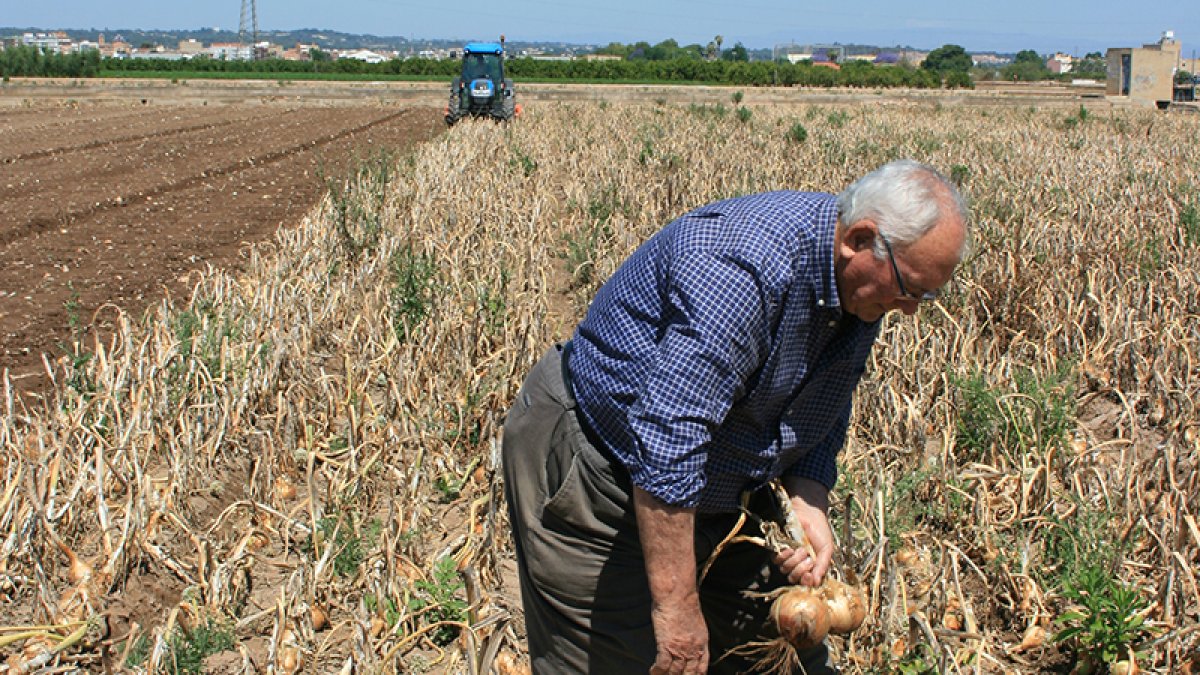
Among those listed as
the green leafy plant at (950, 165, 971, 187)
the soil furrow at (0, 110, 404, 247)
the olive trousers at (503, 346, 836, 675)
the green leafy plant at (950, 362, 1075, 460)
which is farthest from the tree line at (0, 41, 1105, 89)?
the olive trousers at (503, 346, 836, 675)

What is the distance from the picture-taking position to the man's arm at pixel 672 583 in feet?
6.91

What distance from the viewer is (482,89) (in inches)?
867

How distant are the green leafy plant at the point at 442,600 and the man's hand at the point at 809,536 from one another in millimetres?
1247

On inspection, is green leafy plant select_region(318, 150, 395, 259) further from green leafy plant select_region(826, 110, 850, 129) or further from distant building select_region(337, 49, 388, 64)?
distant building select_region(337, 49, 388, 64)

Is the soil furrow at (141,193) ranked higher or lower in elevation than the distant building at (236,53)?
lower

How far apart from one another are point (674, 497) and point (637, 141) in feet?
43.3

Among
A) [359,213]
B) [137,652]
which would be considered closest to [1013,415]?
[137,652]

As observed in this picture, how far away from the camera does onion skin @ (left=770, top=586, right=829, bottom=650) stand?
228 cm

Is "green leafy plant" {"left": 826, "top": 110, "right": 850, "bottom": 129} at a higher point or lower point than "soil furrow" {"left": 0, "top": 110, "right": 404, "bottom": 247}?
higher

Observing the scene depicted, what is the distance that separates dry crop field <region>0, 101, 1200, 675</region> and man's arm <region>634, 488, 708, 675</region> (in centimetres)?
48

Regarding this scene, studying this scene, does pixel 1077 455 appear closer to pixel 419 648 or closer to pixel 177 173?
pixel 419 648

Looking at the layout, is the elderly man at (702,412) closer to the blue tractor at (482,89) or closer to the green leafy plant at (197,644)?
the green leafy plant at (197,644)

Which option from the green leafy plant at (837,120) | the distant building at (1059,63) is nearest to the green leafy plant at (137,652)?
the green leafy plant at (837,120)

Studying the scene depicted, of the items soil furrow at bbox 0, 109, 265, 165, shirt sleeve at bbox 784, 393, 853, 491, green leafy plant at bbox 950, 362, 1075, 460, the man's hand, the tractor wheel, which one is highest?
the tractor wheel
